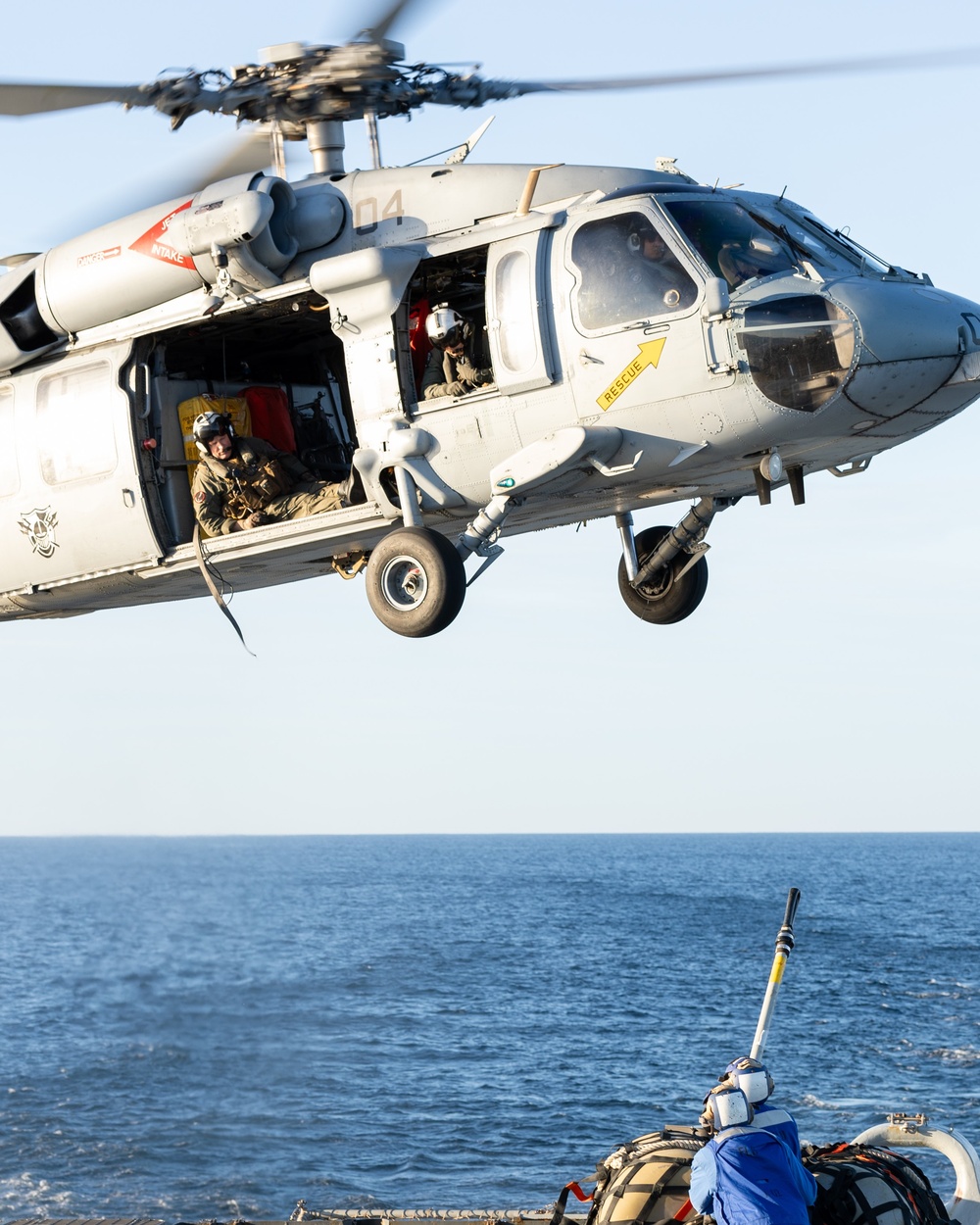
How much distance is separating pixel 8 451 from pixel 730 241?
6765mm

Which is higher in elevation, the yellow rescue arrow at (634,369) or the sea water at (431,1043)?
the yellow rescue arrow at (634,369)

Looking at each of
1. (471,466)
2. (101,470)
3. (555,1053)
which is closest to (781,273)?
(471,466)

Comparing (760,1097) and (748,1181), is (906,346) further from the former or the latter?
(748,1181)

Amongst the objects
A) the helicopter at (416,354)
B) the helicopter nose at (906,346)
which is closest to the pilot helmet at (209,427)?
the helicopter at (416,354)

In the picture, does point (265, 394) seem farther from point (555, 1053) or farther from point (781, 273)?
point (555, 1053)

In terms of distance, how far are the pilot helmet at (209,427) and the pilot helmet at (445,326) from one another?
1.93 meters

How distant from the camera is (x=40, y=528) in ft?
46.8

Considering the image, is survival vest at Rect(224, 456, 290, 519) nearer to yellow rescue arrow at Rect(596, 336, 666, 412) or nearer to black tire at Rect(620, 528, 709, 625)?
yellow rescue arrow at Rect(596, 336, 666, 412)

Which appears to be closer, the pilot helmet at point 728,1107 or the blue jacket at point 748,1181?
the blue jacket at point 748,1181

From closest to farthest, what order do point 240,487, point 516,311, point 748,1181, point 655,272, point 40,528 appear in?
1. point 748,1181
2. point 655,272
3. point 516,311
4. point 240,487
5. point 40,528

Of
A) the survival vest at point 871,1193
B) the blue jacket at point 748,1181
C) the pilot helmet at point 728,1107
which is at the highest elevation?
the pilot helmet at point 728,1107

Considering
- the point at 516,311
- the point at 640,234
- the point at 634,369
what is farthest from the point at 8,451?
the point at 640,234

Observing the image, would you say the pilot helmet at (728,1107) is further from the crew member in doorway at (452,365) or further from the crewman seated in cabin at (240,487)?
the crewman seated in cabin at (240,487)

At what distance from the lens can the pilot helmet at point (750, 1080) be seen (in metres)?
8.55
